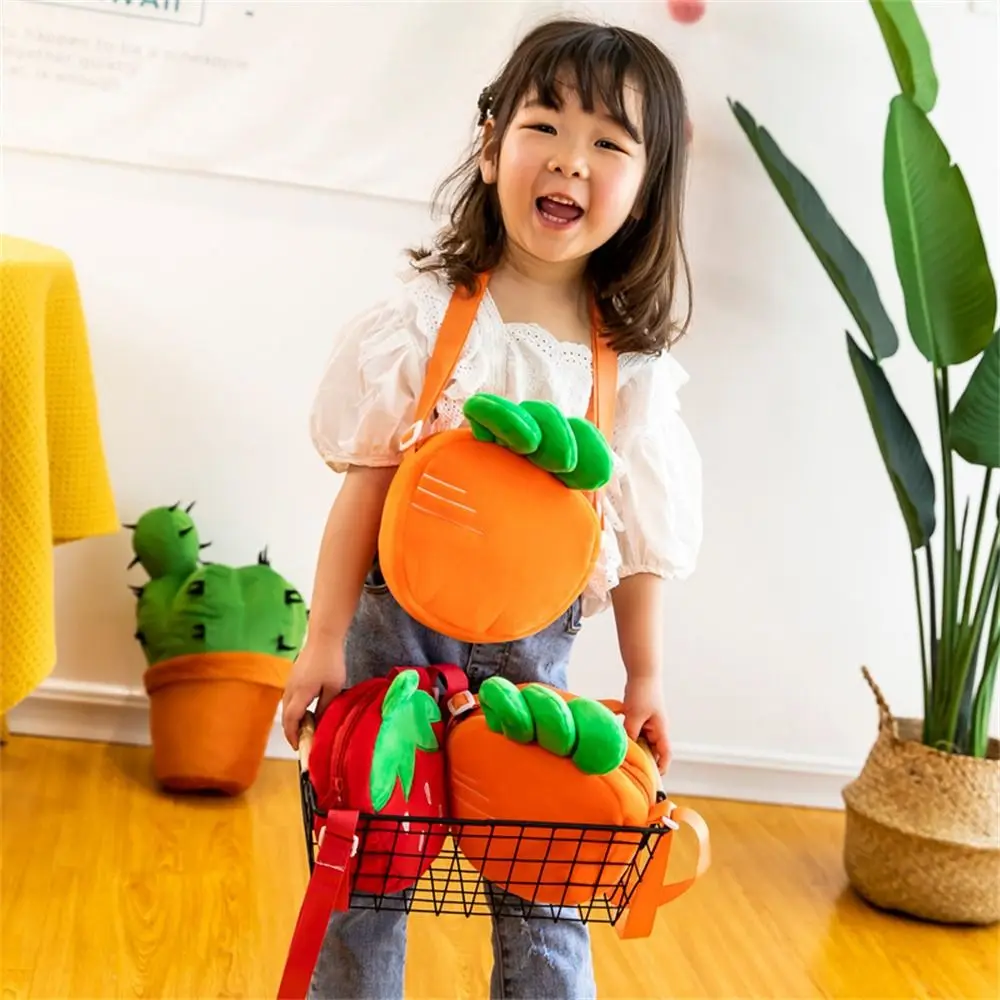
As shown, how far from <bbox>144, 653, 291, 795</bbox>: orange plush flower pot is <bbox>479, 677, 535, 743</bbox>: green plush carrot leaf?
116 cm

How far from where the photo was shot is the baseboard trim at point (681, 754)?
2289mm

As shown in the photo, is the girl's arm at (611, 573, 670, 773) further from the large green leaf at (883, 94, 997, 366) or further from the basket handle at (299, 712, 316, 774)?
the large green leaf at (883, 94, 997, 366)

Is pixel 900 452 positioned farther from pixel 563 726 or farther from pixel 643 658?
pixel 563 726

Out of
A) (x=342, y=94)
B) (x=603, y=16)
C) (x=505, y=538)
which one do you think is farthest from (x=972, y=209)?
(x=505, y=538)

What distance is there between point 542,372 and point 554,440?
0.73ft

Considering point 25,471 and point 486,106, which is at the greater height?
point 486,106

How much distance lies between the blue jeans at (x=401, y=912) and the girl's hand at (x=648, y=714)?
0.09m

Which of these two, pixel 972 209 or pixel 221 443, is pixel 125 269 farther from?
pixel 972 209

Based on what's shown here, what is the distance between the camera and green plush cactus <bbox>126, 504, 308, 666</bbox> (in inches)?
84.4

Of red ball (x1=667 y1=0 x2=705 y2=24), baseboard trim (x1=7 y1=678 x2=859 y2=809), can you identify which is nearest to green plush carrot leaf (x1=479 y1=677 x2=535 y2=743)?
baseboard trim (x1=7 y1=678 x2=859 y2=809)

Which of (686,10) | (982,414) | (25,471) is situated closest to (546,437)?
(25,471)

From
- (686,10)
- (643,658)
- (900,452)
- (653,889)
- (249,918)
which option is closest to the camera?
(653,889)

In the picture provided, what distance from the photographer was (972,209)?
1.96 metres

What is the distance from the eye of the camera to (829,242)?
6.81 ft
